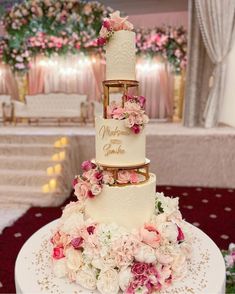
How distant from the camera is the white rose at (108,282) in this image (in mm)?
1515

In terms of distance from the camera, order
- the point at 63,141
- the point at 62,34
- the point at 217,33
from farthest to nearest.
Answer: the point at 62,34
the point at 217,33
the point at 63,141

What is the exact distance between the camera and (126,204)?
1.75 metres

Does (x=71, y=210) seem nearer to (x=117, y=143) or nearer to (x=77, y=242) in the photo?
(x=77, y=242)

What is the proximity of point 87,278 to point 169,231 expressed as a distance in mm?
502

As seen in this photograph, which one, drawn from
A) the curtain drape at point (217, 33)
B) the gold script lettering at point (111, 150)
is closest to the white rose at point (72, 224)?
the gold script lettering at point (111, 150)

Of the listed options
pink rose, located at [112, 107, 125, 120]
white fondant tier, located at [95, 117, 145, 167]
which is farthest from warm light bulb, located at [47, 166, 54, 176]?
pink rose, located at [112, 107, 125, 120]

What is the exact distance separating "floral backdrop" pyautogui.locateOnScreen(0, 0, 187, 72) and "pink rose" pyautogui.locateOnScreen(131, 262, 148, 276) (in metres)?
7.19

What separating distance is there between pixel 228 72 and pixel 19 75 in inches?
292

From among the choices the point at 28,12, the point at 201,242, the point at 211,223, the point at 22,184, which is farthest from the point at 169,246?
the point at 28,12

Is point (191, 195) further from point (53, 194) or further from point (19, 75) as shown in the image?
point (19, 75)

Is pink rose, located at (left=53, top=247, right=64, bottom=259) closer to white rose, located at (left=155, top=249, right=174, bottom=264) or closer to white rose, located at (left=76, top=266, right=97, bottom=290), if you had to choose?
white rose, located at (left=76, top=266, right=97, bottom=290)

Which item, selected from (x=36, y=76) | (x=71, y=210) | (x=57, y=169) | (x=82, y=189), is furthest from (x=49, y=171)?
(x=36, y=76)

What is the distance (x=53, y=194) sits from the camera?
4.46 meters

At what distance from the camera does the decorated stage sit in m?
5.13
